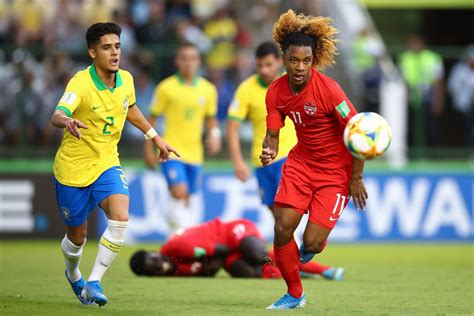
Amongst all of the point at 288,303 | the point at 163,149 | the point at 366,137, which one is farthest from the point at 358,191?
the point at 163,149

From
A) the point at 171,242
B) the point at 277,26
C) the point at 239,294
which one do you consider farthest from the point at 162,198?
the point at 277,26

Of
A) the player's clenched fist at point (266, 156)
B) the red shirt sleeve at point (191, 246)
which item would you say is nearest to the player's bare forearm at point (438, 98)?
the red shirt sleeve at point (191, 246)

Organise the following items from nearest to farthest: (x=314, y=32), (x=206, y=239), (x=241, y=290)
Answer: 1. (x=314, y=32)
2. (x=241, y=290)
3. (x=206, y=239)

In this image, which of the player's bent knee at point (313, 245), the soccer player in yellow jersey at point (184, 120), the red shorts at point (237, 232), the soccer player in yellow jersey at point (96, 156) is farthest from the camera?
the soccer player in yellow jersey at point (184, 120)

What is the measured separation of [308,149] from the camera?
895 cm

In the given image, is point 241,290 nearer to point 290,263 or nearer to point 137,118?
point 290,263

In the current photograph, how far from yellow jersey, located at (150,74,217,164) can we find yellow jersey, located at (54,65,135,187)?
5070 mm

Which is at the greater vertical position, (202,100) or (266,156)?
(266,156)

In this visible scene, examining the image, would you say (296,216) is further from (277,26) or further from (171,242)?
(171,242)

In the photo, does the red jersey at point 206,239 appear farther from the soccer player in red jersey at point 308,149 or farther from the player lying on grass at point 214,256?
the soccer player in red jersey at point 308,149

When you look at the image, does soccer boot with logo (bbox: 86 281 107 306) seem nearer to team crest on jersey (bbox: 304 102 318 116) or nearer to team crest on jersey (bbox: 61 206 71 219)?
team crest on jersey (bbox: 61 206 71 219)

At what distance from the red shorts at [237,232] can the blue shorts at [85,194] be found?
8.47ft

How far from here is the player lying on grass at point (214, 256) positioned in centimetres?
1135

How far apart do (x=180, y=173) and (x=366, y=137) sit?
618cm
